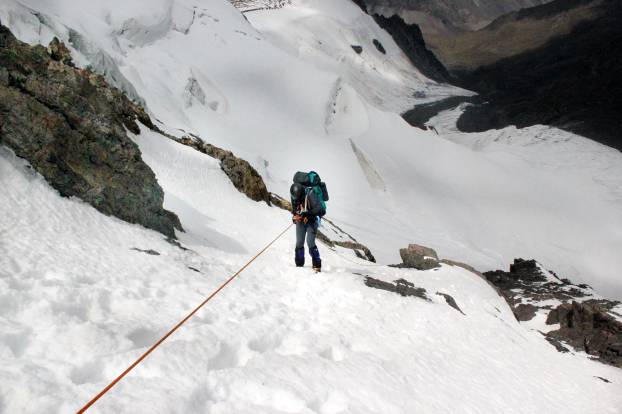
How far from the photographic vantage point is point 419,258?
16.3 metres

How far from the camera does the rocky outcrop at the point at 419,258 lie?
15.4 metres

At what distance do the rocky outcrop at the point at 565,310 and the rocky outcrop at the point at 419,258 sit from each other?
14.5 ft

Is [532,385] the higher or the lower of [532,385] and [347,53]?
the lower

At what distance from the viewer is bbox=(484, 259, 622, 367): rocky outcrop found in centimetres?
1440

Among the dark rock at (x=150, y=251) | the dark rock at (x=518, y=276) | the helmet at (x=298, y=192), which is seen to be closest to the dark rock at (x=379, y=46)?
the dark rock at (x=518, y=276)

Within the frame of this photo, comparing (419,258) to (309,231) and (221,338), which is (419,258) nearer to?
(309,231)

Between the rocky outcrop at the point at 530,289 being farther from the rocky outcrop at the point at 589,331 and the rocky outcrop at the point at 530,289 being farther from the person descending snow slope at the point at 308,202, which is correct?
the person descending snow slope at the point at 308,202

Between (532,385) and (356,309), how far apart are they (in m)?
3.22

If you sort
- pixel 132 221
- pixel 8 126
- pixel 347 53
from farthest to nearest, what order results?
1. pixel 347 53
2. pixel 132 221
3. pixel 8 126

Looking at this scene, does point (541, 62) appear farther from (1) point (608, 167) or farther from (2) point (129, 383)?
(2) point (129, 383)

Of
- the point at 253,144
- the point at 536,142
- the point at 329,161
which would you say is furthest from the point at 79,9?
the point at 536,142

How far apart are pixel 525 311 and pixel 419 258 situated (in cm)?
838

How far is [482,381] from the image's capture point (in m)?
5.90

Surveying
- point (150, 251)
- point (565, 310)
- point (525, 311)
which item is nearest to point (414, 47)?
point (525, 311)
